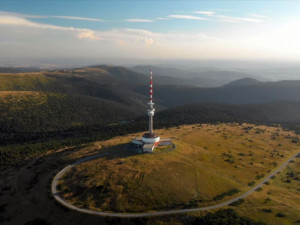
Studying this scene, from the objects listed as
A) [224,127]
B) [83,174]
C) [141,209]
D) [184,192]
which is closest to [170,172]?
[184,192]

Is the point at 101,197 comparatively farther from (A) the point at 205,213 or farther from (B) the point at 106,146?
(B) the point at 106,146

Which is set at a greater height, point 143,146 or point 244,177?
point 143,146

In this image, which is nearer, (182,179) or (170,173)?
(182,179)

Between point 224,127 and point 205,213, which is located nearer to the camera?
point 205,213

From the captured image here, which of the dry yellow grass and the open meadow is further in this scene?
the dry yellow grass

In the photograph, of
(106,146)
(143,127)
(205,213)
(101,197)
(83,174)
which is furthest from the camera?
(143,127)

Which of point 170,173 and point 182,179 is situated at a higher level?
point 170,173

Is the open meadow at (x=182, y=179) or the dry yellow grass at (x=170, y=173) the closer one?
the open meadow at (x=182, y=179)

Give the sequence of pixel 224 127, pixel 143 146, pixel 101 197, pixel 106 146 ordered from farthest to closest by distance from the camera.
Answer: pixel 224 127
pixel 106 146
pixel 143 146
pixel 101 197
